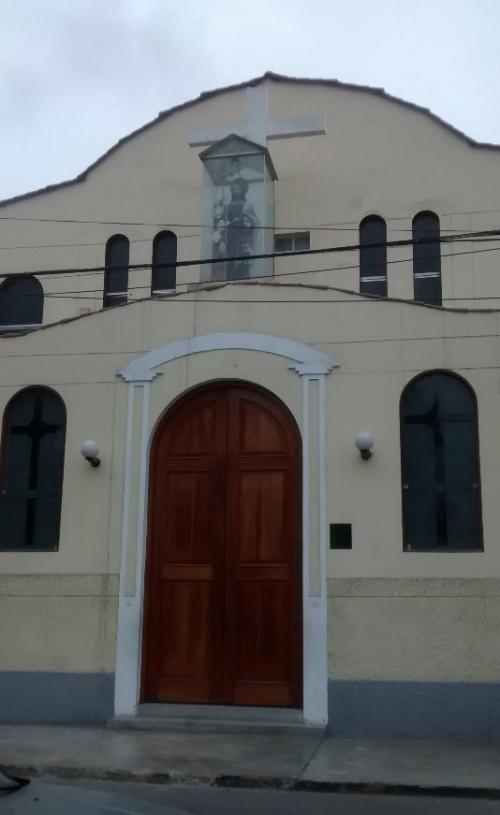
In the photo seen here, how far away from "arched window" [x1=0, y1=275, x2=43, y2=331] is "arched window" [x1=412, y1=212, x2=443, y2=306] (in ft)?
18.7

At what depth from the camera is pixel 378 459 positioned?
1003cm

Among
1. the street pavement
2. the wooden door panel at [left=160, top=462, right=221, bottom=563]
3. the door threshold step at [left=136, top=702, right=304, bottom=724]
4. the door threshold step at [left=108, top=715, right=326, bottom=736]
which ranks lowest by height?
the street pavement

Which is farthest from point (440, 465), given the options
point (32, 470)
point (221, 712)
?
point (32, 470)

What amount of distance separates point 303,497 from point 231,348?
75.9 inches

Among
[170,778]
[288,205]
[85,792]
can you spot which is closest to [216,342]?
[288,205]

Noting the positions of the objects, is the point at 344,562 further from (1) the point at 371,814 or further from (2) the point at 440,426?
(1) the point at 371,814

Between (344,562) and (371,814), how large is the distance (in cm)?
310

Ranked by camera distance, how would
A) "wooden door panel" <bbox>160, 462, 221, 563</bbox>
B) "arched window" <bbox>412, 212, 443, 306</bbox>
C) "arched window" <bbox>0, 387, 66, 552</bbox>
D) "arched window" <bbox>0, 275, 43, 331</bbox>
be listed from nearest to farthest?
"wooden door panel" <bbox>160, 462, 221, 563</bbox>, "arched window" <bbox>0, 387, 66, 552</bbox>, "arched window" <bbox>412, 212, 443, 306</bbox>, "arched window" <bbox>0, 275, 43, 331</bbox>

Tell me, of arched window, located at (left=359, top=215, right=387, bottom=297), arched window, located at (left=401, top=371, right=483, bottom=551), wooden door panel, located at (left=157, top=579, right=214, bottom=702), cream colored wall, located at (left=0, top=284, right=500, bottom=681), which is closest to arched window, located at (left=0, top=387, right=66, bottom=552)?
cream colored wall, located at (left=0, top=284, right=500, bottom=681)

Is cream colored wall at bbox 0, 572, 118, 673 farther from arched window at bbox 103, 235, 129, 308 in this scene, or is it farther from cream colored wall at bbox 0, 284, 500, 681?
arched window at bbox 103, 235, 129, 308

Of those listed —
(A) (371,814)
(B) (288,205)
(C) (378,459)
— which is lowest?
(A) (371,814)

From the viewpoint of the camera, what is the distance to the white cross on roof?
12383 mm

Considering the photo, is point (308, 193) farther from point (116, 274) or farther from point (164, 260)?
point (116, 274)

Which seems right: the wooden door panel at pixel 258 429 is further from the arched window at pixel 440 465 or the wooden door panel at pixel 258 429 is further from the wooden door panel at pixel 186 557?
the arched window at pixel 440 465
